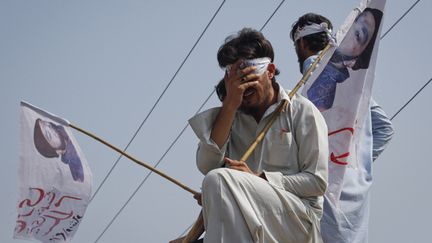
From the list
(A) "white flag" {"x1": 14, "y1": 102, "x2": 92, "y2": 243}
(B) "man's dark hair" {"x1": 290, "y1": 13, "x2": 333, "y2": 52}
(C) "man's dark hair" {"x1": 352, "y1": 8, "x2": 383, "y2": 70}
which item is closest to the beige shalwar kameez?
(C) "man's dark hair" {"x1": 352, "y1": 8, "x2": 383, "y2": 70}

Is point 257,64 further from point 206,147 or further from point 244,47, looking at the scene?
point 206,147

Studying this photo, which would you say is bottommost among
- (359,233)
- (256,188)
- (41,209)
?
(41,209)

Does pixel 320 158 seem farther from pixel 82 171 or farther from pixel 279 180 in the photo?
pixel 82 171

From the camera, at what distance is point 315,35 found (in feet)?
22.2

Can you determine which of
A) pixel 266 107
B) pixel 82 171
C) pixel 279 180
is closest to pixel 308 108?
pixel 266 107

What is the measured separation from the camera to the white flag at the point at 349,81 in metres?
6.33

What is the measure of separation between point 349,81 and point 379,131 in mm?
416

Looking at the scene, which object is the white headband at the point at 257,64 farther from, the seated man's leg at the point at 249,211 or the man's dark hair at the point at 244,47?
the seated man's leg at the point at 249,211

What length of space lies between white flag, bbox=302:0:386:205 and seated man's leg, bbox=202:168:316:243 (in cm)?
139

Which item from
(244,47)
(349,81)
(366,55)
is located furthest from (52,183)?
(244,47)

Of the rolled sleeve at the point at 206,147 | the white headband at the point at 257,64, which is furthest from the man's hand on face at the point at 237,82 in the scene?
the rolled sleeve at the point at 206,147

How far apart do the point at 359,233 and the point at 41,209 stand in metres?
2.93

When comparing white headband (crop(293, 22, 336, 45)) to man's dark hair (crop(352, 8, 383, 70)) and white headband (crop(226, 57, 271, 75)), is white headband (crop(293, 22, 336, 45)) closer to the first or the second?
man's dark hair (crop(352, 8, 383, 70))

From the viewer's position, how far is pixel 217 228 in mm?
4730
